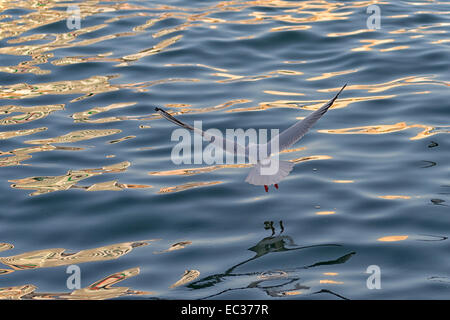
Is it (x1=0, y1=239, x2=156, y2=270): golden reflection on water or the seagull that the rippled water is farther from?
the seagull

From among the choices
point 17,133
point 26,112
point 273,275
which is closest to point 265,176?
point 273,275

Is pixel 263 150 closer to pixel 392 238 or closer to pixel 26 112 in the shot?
pixel 392 238

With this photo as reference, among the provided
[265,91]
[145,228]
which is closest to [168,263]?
[145,228]

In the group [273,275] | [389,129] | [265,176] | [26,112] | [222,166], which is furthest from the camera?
[26,112]

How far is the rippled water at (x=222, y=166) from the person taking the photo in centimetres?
598

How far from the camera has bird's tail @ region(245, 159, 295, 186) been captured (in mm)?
5883

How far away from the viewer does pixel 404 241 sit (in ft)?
20.5

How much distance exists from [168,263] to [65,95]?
15.3ft

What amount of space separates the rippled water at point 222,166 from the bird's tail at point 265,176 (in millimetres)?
683

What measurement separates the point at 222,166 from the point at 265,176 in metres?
1.98

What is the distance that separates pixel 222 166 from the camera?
793 cm

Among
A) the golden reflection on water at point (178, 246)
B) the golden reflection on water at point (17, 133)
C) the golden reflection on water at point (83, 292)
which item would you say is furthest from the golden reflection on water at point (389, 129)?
the golden reflection on water at point (83, 292)

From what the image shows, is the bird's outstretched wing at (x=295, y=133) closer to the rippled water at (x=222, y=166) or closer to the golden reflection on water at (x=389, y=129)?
the rippled water at (x=222, y=166)
